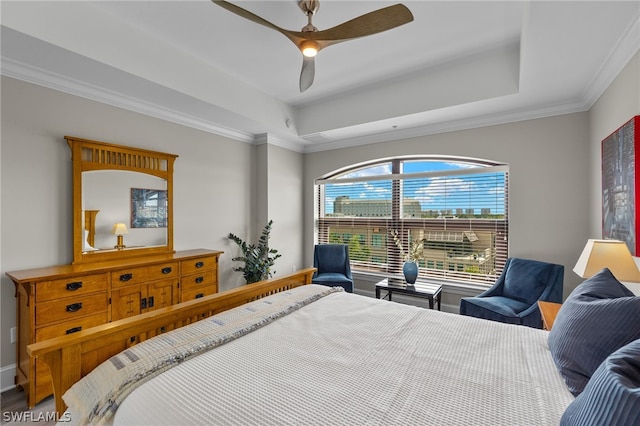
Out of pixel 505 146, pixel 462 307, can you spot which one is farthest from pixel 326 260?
pixel 505 146

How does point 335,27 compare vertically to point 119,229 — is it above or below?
above

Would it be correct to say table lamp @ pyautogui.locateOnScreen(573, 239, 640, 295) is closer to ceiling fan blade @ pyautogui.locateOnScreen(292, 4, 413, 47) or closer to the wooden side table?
the wooden side table

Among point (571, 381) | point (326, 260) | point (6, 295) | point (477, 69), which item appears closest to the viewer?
point (571, 381)

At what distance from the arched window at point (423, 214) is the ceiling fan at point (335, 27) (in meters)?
2.39

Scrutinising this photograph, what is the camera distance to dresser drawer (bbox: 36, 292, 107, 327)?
2080 millimetres

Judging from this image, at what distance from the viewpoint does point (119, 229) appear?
2.88 m

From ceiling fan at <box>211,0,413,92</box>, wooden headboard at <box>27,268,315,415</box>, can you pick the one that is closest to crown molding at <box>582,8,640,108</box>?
ceiling fan at <box>211,0,413,92</box>

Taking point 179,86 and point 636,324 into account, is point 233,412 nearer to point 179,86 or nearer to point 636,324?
point 636,324

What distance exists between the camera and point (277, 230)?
14.2ft

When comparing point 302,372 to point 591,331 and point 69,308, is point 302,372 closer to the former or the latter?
point 591,331

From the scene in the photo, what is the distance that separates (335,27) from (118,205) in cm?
261

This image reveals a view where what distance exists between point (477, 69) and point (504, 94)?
364mm

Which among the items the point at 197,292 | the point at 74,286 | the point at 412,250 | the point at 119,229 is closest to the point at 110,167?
the point at 119,229

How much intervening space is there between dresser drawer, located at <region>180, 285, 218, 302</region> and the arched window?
2043 mm
